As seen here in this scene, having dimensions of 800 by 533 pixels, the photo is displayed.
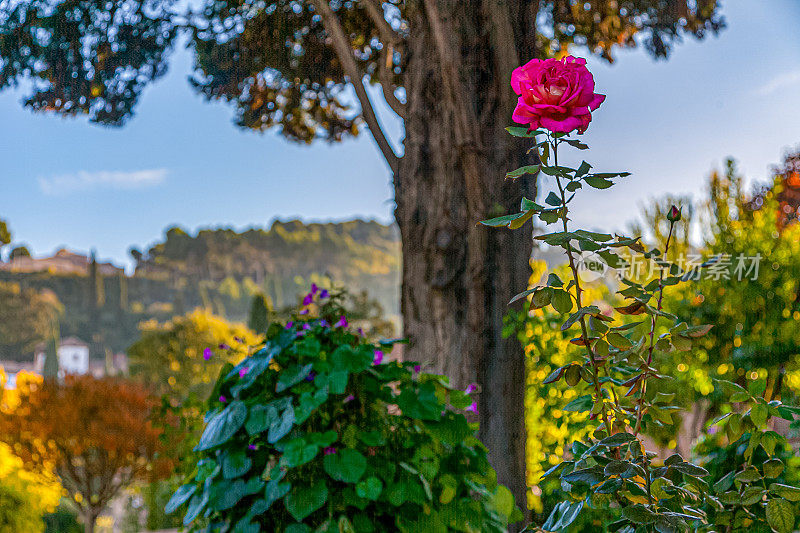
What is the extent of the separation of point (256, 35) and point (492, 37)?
949 millimetres

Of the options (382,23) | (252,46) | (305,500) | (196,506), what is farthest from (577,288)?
(252,46)

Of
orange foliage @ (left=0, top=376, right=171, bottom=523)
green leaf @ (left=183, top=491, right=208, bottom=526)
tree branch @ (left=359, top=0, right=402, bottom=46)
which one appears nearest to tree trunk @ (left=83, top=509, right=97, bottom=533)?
orange foliage @ (left=0, top=376, right=171, bottom=523)

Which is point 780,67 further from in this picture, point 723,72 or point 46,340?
point 46,340

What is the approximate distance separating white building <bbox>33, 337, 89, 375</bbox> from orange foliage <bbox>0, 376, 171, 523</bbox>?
3.88 ft

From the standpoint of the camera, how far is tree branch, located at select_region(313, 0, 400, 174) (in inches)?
63.8

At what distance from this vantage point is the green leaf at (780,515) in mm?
616

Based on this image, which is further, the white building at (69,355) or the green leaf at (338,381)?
the white building at (69,355)

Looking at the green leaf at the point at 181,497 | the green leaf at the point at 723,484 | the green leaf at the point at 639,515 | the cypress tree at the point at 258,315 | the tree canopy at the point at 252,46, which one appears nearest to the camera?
the green leaf at the point at 639,515

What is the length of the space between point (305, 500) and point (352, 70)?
1.23 m

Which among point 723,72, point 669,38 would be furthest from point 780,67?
point 669,38

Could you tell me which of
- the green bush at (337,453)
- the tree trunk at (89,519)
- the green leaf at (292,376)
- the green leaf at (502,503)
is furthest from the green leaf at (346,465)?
the tree trunk at (89,519)

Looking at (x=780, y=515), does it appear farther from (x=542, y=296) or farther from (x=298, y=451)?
(x=298, y=451)

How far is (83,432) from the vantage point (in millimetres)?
4797

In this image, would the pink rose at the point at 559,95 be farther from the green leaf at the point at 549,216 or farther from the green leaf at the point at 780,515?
the green leaf at the point at 780,515
